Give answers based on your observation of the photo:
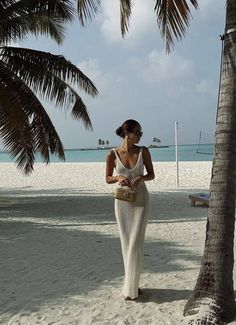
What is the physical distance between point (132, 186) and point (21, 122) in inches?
261

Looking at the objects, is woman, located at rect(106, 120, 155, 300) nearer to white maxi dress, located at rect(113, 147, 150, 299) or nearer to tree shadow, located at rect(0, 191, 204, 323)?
white maxi dress, located at rect(113, 147, 150, 299)

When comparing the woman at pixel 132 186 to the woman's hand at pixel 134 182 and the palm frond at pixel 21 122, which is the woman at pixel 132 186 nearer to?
the woman's hand at pixel 134 182

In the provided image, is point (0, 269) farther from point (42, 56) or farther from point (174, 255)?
point (42, 56)

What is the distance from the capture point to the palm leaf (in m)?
11.0

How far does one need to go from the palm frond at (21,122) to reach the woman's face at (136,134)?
21.3ft

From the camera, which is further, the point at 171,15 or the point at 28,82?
the point at 28,82

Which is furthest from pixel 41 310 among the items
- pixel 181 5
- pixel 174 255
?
pixel 181 5

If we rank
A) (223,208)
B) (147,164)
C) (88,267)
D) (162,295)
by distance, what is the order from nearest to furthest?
(223,208)
(147,164)
(162,295)
(88,267)

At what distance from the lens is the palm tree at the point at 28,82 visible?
10.5 meters

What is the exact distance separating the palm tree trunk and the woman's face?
76cm

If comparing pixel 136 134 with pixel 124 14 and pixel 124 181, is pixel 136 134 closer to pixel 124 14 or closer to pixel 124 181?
pixel 124 181

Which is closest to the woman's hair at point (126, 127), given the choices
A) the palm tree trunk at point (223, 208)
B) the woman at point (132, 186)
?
the woman at point (132, 186)

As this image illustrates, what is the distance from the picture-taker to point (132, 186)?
4.23 m

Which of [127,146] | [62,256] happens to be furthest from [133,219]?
[62,256]
